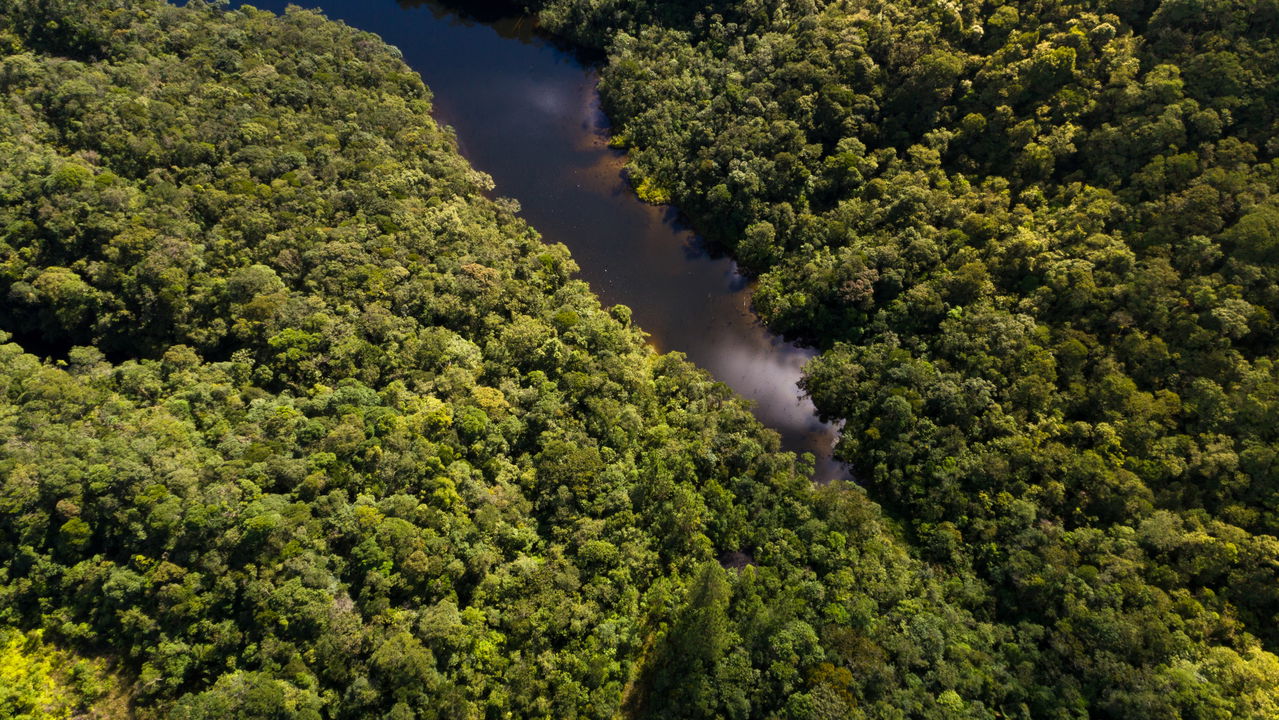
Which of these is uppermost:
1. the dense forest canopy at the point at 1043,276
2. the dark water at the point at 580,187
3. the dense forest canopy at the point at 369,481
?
the dense forest canopy at the point at 1043,276

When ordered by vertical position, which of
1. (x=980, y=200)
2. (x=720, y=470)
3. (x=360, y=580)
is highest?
(x=980, y=200)

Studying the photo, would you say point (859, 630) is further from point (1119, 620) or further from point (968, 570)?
point (1119, 620)

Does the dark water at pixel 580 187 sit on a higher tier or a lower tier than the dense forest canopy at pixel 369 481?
higher

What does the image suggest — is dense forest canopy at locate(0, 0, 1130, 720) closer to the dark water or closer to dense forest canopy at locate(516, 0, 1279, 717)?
dense forest canopy at locate(516, 0, 1279, 717)

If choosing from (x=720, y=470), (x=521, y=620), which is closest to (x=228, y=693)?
(x=521, y=620)

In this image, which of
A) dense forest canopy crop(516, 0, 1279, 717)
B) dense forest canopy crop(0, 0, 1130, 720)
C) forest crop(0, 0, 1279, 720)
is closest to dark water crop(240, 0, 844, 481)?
dense forest canopy crop(516, 0, 1279, 717)

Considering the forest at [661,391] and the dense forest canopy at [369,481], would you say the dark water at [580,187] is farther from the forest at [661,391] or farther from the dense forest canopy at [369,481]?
the dense forest canopy at [369,481]

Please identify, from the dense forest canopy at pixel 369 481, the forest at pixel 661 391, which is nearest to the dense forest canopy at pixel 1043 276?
the forest at pixel 661 391
